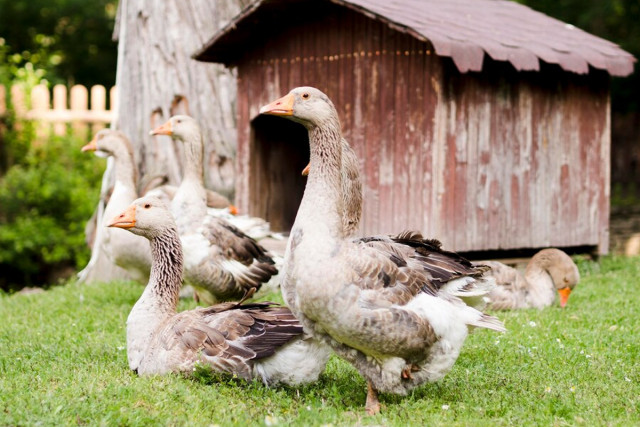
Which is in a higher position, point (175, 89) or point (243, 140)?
point (175, 89)

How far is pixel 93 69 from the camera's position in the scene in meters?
27.5

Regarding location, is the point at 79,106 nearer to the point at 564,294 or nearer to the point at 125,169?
the point at 125,169

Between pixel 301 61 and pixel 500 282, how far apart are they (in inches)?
178

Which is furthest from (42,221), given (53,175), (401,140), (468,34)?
(468,34)

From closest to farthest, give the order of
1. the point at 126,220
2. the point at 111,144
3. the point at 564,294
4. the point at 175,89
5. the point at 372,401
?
the point at 372,401 < the point at 126,220 < the point at 564,294 < the point at 111,144 < the point at 175,89

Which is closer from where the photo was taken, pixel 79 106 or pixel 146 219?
pixel 146 219

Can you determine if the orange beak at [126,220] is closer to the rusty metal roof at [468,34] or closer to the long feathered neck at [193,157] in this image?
the long feathered neck at [193,157]

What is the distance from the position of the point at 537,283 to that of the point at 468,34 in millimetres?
3303

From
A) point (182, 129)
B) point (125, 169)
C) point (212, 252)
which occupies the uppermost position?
point (182, 129)

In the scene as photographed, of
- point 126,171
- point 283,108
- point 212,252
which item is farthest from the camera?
point 126,171

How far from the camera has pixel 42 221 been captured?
58.2ft

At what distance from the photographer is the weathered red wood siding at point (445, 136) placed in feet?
35.8

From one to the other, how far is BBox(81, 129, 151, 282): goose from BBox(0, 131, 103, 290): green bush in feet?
23.6

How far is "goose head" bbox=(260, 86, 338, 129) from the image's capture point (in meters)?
5.59
